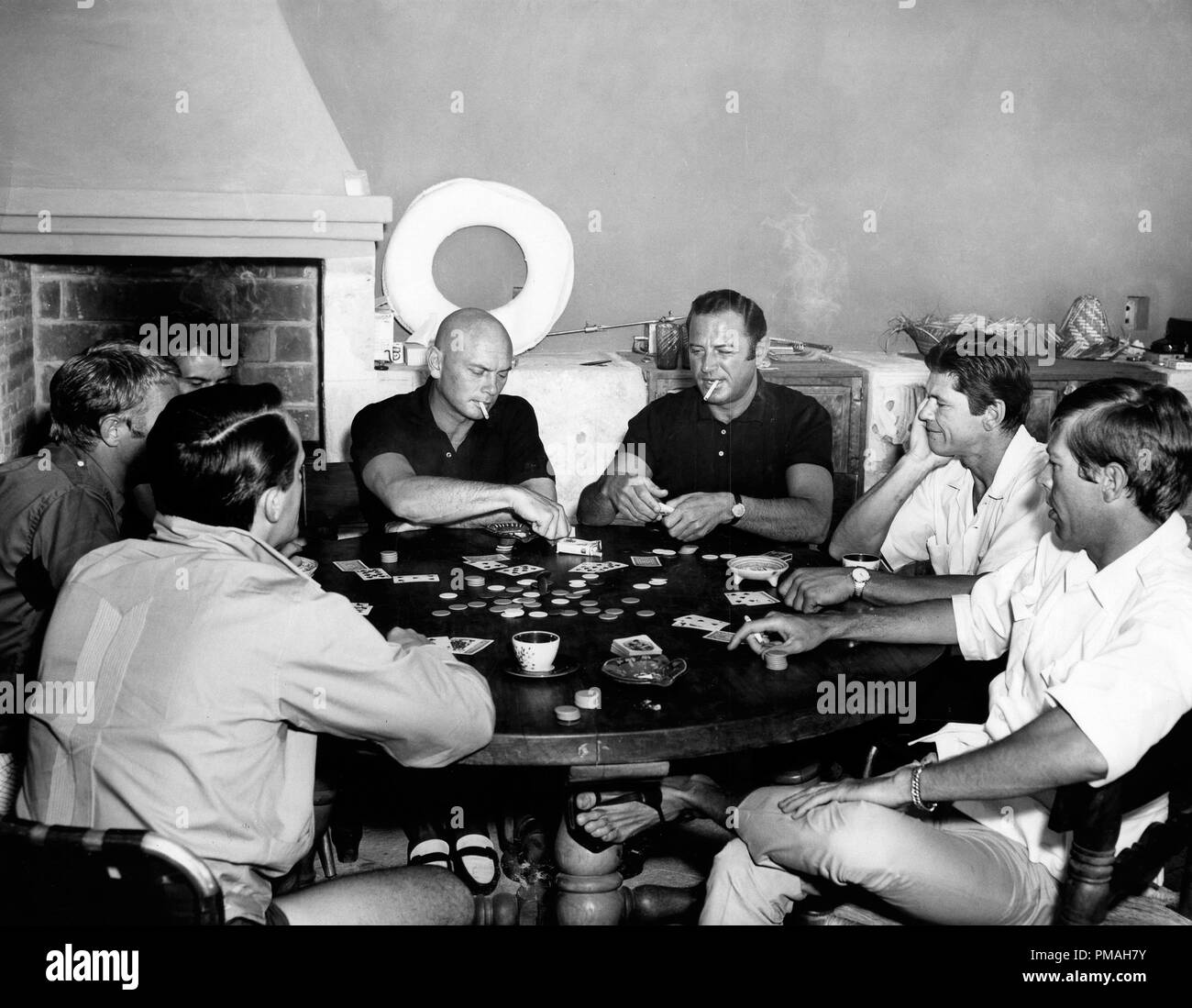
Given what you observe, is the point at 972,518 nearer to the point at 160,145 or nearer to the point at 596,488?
the point at 596,488

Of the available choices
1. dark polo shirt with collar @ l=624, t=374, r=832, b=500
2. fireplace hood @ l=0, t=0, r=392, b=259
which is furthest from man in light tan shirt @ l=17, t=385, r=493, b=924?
fireplace hood @ l=0, t=0, r=392, b=259

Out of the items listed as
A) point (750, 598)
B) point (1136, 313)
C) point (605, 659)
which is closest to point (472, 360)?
point (750, 598)

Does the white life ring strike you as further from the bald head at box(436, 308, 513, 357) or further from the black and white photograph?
the bald head at box(436, 308, 513, 357)

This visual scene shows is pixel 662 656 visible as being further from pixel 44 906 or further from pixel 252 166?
pixel 252 166

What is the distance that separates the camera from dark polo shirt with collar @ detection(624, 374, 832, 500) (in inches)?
146

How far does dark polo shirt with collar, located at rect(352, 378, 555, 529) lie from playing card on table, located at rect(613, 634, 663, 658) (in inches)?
53.4

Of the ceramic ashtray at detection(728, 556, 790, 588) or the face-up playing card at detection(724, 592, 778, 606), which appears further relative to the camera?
the ceramic ashtray at detection(728, 556, 790, 588)

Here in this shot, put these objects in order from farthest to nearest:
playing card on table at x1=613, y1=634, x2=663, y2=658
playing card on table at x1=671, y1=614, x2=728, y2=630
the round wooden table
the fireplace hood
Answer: the fireplace hood < playing card on table at x1=671, y1=614, x2=728, y2=630 < playing card on table at x1=613, y1=634, x2=663, y2=658 < the round wooden table

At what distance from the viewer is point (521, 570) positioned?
9.19 ft

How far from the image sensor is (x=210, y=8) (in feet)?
14.9

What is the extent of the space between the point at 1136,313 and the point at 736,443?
3.05 meters

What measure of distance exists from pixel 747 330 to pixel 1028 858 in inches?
78.1

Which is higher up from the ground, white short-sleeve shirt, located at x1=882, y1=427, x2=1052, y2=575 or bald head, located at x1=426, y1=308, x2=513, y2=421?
bald head, located at x1=426, y1=308, x2=513, y2=421
